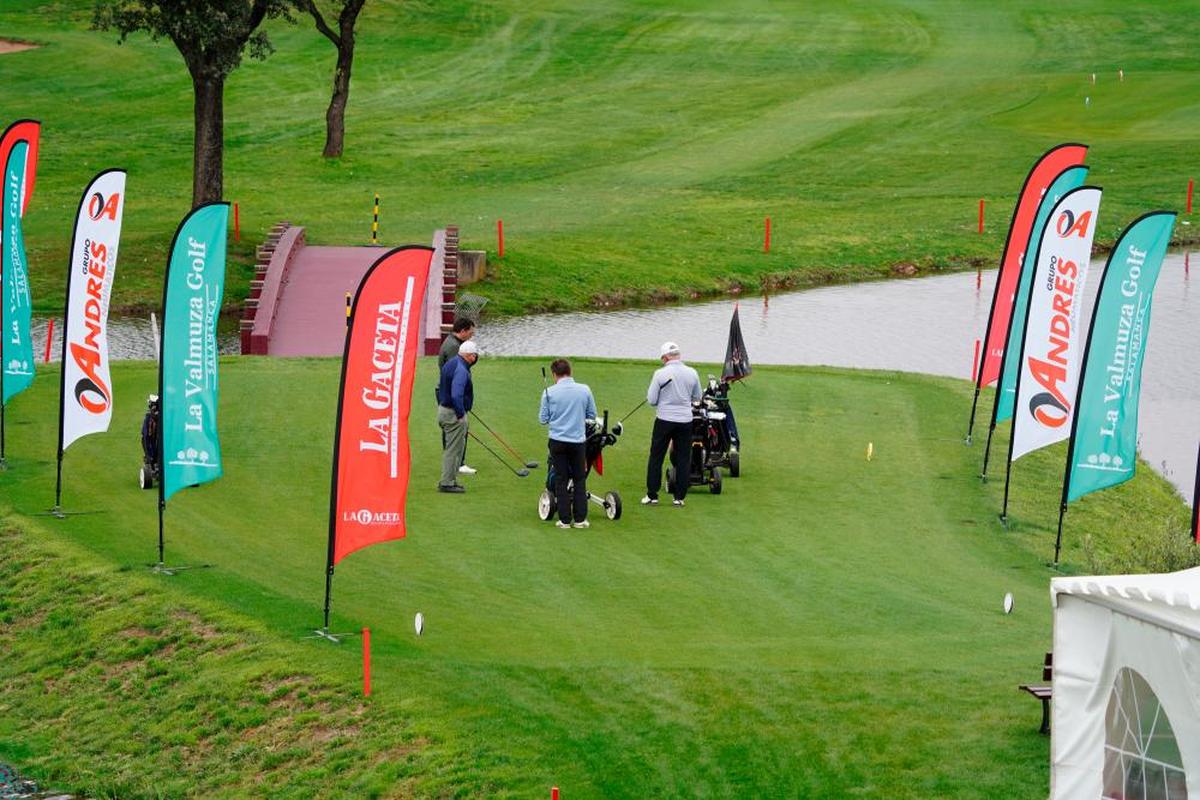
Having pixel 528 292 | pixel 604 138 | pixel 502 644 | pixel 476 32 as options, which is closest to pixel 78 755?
pixel 502 644

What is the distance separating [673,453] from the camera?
21.5 m

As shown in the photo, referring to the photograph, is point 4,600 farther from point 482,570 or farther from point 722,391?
point 722,391

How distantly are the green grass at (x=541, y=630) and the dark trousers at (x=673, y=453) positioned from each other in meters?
0.32

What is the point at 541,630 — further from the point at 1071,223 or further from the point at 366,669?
the point at 1071,223

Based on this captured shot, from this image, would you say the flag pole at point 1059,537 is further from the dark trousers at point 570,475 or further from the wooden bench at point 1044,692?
the wooden bench at point 1044,692

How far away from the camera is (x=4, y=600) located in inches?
764

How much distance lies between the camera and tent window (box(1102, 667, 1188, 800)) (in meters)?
11.3

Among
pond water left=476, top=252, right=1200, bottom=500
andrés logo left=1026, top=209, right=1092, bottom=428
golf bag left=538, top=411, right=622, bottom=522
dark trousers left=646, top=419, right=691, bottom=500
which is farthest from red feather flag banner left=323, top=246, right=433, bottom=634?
pond water left=476, top=252, right=1200, bottom=500

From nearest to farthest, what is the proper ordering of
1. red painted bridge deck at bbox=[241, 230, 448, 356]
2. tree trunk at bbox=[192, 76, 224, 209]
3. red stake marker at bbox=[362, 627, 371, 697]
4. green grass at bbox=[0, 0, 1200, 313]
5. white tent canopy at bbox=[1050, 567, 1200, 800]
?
white tent canopy at bbox=[1050, 567, 1200, 800] < red stake marker at bbox=[362, 627, 371, 697] < red painted bridge deck at bbox=[241, 230, 448, 356] < tree trunk at bbox=[192, 76, 224, 209] < green grass at bbox=[0, 0, 1200, 313]

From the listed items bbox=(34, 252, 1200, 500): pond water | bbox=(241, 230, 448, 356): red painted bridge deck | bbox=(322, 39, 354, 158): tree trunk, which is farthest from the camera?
bbox=(322, 39, 354, 158): tree trunk

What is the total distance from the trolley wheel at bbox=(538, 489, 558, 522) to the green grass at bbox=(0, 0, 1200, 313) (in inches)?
913

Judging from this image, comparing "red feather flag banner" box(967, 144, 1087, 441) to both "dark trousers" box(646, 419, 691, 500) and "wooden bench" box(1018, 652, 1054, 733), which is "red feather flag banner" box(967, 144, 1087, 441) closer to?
"dark trousers" box(646, 419, 691, 500)

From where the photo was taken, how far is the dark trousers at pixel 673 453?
2112cm

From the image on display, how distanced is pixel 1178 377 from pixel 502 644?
2273 centimetres
